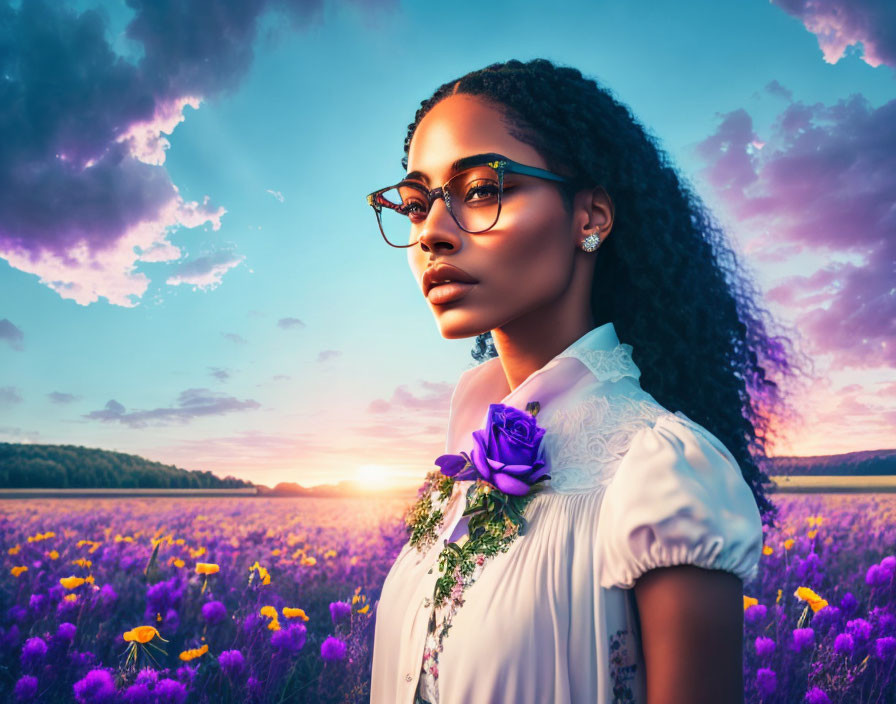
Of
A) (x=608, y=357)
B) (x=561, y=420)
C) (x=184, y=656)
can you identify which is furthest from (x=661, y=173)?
(x=184, y=656)

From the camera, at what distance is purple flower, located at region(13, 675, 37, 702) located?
2687 millimetres

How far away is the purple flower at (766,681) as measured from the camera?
9.07ft

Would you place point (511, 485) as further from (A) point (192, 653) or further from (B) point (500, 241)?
(A) point (192, 653)

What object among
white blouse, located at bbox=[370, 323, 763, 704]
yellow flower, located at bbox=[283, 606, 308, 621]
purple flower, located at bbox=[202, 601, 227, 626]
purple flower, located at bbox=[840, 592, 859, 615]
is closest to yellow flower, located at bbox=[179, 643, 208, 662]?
purple flower, located at bbox=[202, 601, 227, 626]

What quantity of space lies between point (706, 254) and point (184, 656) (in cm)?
263


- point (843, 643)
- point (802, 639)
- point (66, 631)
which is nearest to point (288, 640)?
point (66, 631)

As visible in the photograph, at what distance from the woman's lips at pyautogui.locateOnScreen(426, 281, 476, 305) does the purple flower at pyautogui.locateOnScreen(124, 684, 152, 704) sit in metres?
1.96

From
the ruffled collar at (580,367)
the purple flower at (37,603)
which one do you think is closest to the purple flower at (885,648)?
the ruffled collar at (580,367)

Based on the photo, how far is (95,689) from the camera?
2.59 metres

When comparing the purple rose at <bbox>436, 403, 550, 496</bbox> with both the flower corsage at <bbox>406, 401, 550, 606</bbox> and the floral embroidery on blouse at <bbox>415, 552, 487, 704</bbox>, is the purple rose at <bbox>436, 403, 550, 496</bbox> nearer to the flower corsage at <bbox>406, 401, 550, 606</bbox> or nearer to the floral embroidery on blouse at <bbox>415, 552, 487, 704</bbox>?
the flower corsage at <bbox>406, 401, 550, 606</bbox>

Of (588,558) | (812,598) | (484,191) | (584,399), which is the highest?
(484,191)

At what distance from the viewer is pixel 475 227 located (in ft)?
5.94

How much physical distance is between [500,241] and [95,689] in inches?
91.9

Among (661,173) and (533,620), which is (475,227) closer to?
(661,173)
